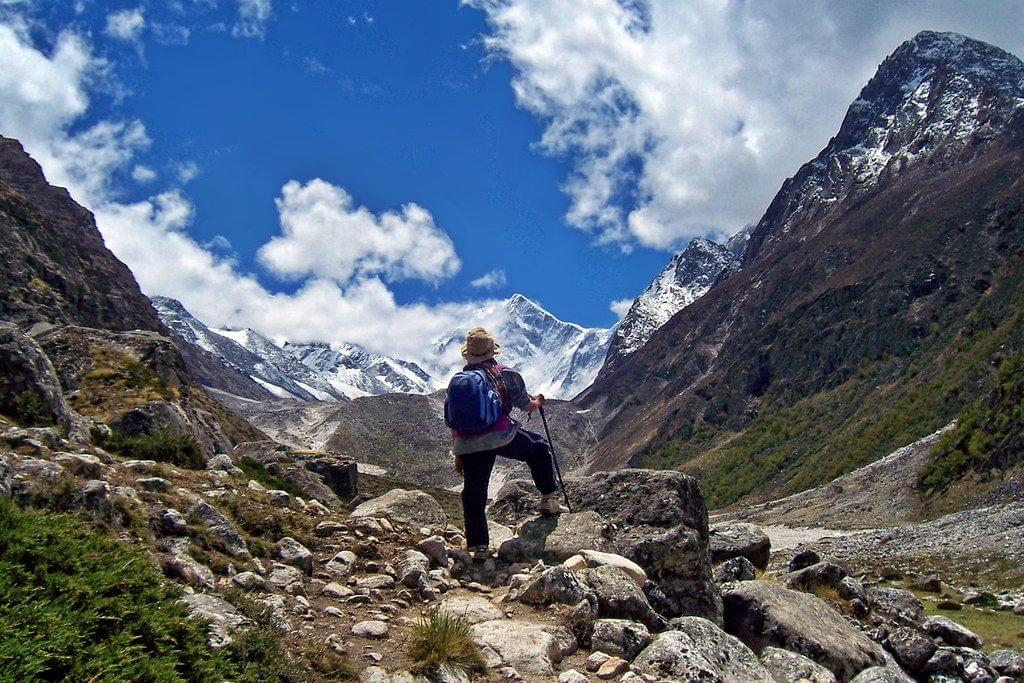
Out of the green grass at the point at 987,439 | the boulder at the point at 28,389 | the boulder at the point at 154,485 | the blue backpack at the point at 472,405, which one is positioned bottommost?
the boulder at the point at 154,485

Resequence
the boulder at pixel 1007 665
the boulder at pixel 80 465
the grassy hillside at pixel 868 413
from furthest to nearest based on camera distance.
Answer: the grassy hillside at pixel 868 413 < the boulder at pixel 1007 665 < the boulder at pixel 80 465

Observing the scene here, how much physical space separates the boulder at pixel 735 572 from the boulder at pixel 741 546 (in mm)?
1394

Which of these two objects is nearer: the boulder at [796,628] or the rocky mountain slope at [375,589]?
the rocky mountain slope at [375,589]

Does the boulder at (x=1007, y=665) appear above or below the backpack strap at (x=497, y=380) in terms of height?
below

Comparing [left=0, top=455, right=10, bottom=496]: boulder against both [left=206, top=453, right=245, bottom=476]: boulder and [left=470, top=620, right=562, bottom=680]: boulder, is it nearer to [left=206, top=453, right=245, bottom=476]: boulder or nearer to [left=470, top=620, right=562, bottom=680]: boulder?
[left=470, top=620, right=562, bottom=680]: boulder

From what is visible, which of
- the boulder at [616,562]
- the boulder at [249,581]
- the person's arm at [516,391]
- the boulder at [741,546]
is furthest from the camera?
the boulder at [741,546]

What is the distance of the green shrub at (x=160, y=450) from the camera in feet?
33.7

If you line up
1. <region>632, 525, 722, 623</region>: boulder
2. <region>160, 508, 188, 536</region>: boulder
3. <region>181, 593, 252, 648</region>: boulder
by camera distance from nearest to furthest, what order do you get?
<region>181, 593, 252, 648</region>: boulder
<region>160, 508, 188, 536</region>: boulder
<region>632, 525, 722, 623</region>: boulder

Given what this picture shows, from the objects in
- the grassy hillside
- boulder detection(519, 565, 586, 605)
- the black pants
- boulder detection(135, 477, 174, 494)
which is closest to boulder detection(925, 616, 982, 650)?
the black pants

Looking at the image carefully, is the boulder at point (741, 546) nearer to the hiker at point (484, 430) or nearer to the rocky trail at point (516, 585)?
the rocky trail at point (516, 585)

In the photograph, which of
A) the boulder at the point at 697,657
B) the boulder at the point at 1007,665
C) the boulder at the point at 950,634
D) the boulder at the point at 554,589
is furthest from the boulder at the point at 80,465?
Result: the boulder at the point at 1007,665

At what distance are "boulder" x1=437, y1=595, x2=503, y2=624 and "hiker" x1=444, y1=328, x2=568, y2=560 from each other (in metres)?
1.47

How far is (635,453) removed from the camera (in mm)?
164750

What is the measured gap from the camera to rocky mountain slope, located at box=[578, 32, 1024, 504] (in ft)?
291
